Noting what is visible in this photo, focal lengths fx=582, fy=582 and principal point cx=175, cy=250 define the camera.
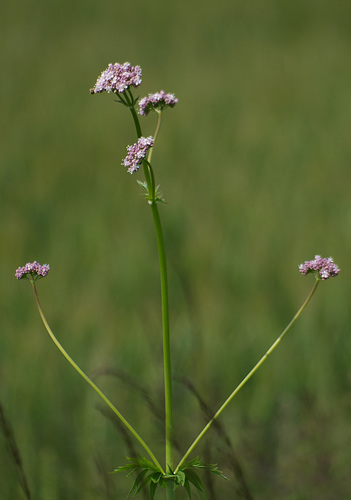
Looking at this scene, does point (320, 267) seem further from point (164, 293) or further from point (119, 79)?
point (119, 79)

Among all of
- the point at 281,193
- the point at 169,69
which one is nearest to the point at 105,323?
the point at 281,193

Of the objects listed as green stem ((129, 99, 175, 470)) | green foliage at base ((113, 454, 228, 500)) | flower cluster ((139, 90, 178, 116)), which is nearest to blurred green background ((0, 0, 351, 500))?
green foliage at base ((113, 454, 228, 500))

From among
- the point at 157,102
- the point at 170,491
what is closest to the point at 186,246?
the point at 157,102

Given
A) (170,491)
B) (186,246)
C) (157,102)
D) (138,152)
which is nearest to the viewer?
(138,152)

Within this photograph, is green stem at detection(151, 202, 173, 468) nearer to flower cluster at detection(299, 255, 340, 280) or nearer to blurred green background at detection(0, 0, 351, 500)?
flower cluster at detection(299, 255, 340, 280)

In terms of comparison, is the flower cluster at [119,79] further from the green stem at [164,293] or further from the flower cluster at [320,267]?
the flower cluster at [320,267]
